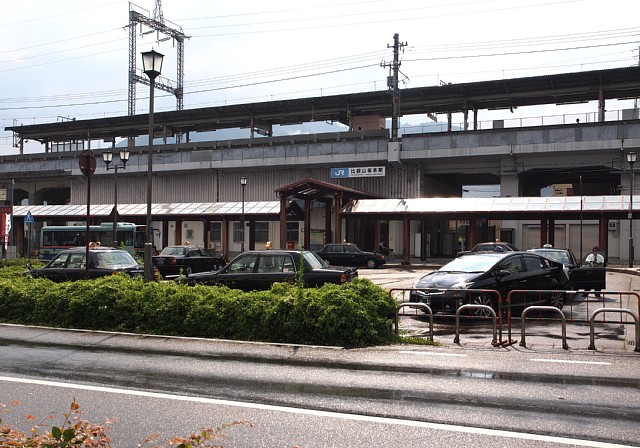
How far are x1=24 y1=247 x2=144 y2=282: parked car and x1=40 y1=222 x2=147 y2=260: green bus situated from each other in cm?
2290

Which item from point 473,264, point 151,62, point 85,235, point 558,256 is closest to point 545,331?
point 473,264

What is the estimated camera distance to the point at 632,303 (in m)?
15.6

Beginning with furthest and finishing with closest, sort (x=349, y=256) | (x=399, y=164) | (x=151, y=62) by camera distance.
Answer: (x=399, y=164) < (x=349, y=256) < (x=151, y=62)

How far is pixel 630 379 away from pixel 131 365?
22.2ft

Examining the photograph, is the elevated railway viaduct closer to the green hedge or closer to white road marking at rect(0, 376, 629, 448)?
the green hedge

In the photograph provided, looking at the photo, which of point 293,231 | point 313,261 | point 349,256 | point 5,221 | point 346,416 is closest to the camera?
point 346,416

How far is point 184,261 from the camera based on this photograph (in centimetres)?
2700

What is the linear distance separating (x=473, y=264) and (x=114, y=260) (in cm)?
1047

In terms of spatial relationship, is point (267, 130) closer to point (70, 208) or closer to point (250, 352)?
point (70, 208)

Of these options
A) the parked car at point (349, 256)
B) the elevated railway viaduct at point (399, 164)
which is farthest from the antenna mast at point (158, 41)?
the parked car at point (349, 256)

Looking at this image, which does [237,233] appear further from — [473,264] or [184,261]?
[473,264]

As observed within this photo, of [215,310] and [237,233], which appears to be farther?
[237,233]

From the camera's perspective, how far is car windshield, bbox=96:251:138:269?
17.0 metres

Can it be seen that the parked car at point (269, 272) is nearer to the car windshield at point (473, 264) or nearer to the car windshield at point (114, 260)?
the car windshield at point (473, 264)
